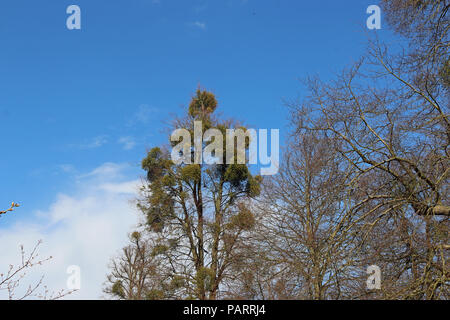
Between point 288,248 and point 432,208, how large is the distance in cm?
407

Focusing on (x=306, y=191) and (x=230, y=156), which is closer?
(x=306, y=191)

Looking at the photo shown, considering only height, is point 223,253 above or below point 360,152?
below

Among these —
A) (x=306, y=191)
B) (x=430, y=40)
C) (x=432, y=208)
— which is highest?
(x=430, y=40)

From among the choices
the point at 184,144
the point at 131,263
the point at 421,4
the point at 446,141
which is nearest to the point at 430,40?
the point at 421,4

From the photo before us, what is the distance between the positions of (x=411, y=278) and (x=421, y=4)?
12.7 ft

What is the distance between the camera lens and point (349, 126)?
614 cm

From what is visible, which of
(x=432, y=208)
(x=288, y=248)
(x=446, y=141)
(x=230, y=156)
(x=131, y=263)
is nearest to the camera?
(x=432, y=208)

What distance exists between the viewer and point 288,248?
905 centimetres

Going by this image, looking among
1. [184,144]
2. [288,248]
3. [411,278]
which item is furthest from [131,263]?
[411,278]

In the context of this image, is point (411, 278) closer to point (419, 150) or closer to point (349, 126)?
point (419, 150)
